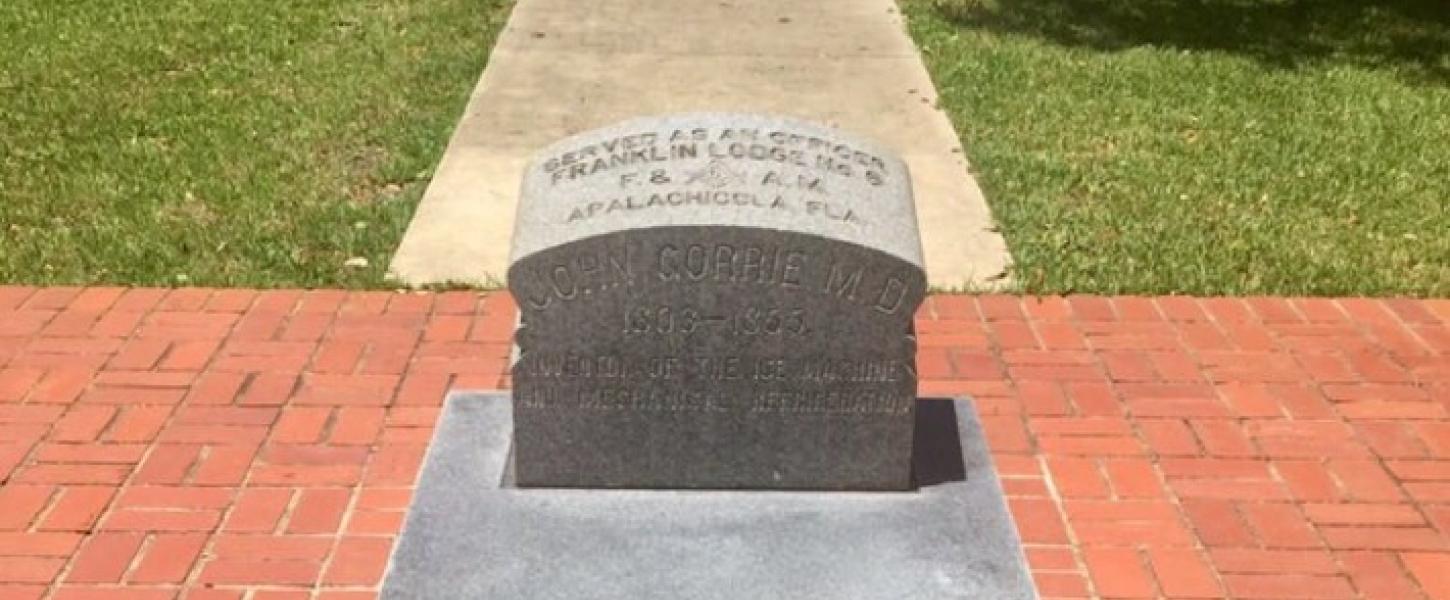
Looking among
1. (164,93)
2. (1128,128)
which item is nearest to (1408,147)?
(1128,128)

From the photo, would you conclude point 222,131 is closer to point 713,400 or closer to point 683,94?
point 683,94

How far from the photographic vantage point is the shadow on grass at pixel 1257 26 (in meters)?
9.39

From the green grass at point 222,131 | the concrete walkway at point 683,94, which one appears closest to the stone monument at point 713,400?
the concrete walkway at point 683,94

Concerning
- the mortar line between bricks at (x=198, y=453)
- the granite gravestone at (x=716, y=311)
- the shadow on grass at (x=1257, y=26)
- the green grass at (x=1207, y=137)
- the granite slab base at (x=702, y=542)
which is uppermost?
the granite gravestone at (x=716, y=311)

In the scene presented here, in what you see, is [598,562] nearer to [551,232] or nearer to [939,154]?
[551,232]

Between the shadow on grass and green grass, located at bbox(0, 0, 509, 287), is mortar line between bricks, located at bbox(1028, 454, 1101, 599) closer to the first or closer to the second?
green grass, located at bbox(0, 0, 509, 287)

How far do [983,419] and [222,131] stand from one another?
13.9 ft

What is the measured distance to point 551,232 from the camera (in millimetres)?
3477

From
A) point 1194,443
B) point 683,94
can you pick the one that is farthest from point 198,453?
point 683,94

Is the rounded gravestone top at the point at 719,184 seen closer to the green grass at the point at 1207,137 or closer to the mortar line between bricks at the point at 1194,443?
the mortar line between bricks at the point at 1194,443

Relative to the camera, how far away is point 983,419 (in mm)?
4828

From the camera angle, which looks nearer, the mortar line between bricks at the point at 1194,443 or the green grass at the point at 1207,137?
the mortar line between bricks at the point at 1194,443

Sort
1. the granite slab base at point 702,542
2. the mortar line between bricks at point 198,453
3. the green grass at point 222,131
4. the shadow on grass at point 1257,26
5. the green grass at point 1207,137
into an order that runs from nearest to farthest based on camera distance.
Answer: the granite slab base at point 702,542
the mortar line between bricks at point 198,453
the green grass at point 222,131
the green grass at point 1207,137
the shadow on grass at point 1257,26

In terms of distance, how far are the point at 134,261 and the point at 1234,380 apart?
12.7 feet
